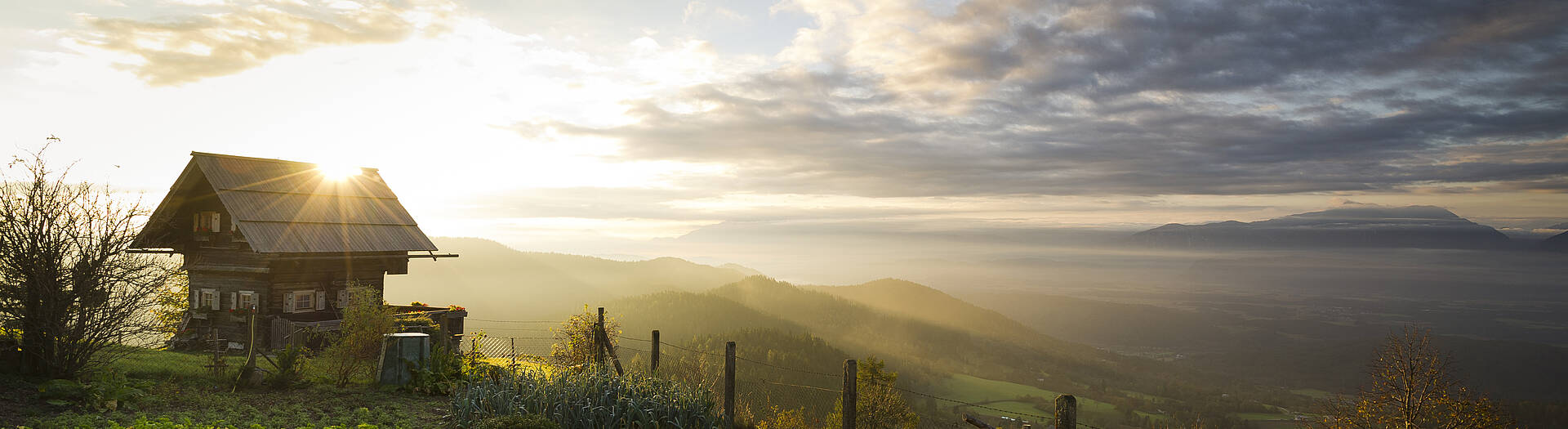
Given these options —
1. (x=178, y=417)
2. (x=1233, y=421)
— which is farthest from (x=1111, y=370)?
(x=178, y=417)

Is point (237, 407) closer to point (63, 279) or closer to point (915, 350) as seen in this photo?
point (63, 279)

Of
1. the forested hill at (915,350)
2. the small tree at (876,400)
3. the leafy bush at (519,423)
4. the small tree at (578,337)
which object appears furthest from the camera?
the forested hill at (915,350)

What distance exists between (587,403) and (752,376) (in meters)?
96.5

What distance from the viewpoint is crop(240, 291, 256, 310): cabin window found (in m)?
23.8

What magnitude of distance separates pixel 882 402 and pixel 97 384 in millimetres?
31079

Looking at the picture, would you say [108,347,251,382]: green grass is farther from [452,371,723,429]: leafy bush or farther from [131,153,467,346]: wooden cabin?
[452,371,723,429]: leafy bush

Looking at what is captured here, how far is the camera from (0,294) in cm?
1237

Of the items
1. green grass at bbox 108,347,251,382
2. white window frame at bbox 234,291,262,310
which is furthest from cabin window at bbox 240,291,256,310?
green grass at bbox 108,347,251,382

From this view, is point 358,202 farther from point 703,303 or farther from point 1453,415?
point 703,303

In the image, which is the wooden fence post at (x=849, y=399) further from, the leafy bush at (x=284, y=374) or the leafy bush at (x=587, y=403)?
the leafy bush at (x=284, y=374)

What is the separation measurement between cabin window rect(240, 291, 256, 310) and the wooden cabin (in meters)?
0.04

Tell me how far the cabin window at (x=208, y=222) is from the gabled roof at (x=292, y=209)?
759 millimetres

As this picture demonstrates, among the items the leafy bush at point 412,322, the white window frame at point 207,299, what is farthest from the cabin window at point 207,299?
the leafy bush at point 412,322

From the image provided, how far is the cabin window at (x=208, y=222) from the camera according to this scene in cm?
2536
